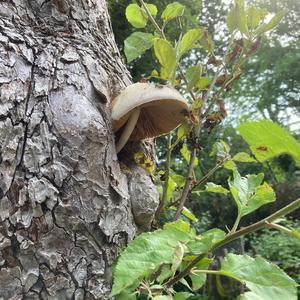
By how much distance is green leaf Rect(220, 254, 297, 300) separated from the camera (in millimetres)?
496

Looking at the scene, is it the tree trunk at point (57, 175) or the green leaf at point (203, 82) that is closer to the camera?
the tree trunk at point (57, 175)

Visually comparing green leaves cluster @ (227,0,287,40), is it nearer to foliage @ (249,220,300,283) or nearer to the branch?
the branch

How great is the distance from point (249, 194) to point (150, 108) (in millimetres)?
290

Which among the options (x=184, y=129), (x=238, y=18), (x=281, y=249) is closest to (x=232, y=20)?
(x=238, y=18)

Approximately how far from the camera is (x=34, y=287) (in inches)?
24.8

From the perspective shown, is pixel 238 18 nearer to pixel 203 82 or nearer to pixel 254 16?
pixel 254 16

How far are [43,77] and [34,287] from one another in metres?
0.34

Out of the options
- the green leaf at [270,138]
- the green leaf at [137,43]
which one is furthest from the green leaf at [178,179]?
the green leaf at [270,138]

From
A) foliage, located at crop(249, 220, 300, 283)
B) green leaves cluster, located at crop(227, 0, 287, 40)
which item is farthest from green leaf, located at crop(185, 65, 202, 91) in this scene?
foliage, located at crop(249, 220, 300, 283)

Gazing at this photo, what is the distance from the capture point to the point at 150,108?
85 cm

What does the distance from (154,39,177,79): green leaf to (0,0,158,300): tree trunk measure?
0.12 metres

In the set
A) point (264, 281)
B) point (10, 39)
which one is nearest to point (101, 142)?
point (10, 39)

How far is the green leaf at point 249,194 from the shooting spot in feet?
2.05

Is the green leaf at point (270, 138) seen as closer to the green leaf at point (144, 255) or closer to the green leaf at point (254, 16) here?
the green leaf at point (144, 255)
